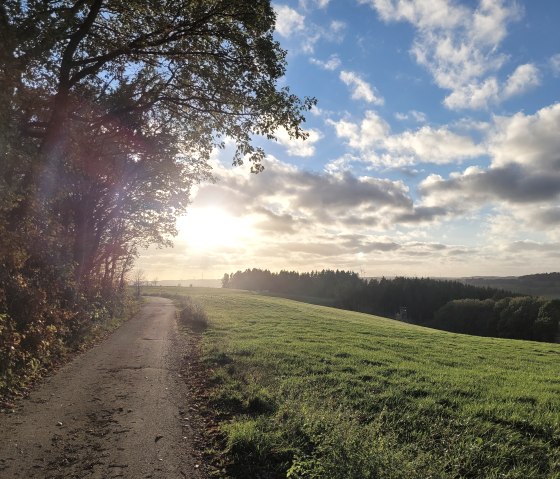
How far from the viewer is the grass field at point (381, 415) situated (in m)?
6.61

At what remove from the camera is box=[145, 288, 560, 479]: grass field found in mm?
6609

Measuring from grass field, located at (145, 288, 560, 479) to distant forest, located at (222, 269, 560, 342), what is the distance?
81.4 metres

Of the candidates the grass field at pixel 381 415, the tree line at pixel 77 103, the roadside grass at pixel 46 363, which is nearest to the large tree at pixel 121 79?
the tree line at pixel 77 103

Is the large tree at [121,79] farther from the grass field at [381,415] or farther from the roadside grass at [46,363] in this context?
the grass field at [381,415]

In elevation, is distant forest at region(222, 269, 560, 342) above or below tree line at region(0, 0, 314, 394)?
below

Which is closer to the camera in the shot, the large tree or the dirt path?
the dirt path

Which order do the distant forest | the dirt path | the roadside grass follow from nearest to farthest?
the dirt path, the roadside grass, the distant forest

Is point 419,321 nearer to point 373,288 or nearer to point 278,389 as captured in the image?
point 373,288

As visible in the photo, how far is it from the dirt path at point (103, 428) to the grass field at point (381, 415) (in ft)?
3.49

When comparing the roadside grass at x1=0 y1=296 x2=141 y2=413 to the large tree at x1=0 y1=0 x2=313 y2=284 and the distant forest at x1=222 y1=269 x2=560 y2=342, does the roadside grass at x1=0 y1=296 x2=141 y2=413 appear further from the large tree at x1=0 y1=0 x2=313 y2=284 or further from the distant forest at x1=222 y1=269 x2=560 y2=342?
the distant forest at x1=222 y1=269 x2=560 y2=342

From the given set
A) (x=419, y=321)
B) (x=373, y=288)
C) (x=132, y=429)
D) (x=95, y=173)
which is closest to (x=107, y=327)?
(x=95, y=173)

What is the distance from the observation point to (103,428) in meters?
8.28

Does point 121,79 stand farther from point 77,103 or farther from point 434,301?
point 434,301

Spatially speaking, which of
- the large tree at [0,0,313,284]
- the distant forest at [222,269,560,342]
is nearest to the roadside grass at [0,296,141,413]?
the large tree at [0,0,313,284]
